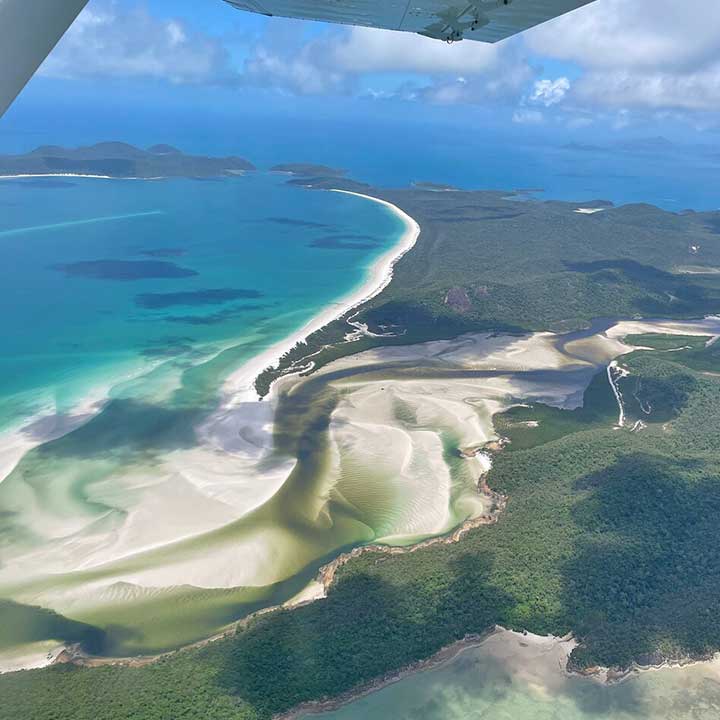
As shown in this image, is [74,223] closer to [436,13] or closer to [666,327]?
[666,327]

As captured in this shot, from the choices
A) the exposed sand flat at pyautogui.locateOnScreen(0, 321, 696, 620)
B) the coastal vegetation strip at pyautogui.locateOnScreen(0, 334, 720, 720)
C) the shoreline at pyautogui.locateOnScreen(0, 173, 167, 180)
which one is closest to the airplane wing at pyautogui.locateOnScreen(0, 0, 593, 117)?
the coastal vegetation strip at pyautogui.locateOnScreen(0, 334, 720, 720)

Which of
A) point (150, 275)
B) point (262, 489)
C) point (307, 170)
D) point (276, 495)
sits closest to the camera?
point (276, 495)

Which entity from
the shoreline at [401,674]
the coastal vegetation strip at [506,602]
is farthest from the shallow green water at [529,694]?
the coastal vegetation strip at [506,602]

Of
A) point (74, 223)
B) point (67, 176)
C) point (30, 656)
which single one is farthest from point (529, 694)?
point (67, 176)

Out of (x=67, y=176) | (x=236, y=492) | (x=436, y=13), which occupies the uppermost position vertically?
(x=67, y=176)

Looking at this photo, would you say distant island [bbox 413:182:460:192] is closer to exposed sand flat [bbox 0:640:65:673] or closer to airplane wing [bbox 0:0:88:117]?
exposed sand flat [bbox 0:640:65:673]

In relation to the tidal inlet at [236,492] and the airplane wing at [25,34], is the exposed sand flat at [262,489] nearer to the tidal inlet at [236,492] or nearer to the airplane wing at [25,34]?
the tidal inlet at [236,492]
